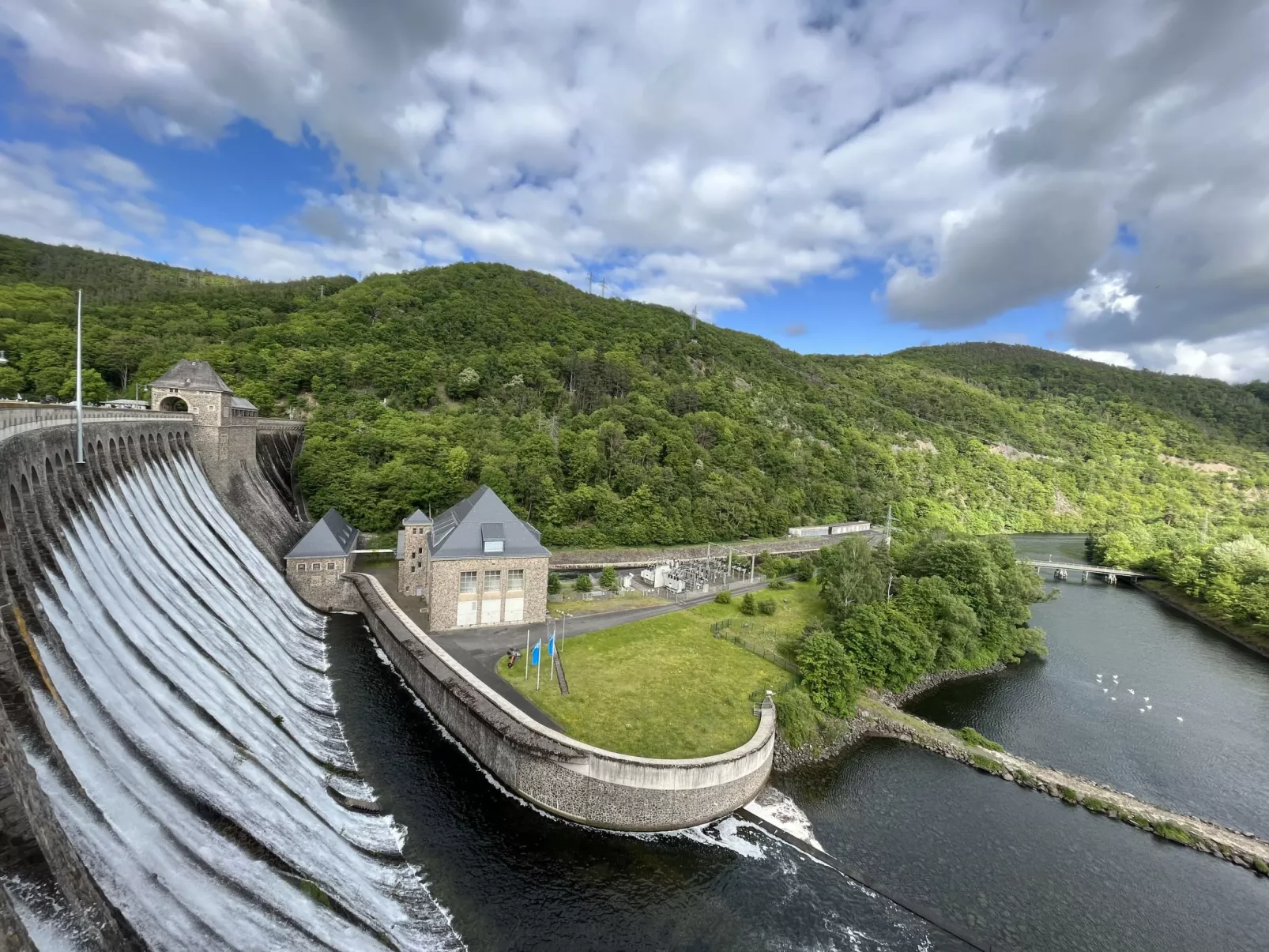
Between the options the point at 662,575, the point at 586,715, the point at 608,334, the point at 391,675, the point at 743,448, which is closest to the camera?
the point at 586,715

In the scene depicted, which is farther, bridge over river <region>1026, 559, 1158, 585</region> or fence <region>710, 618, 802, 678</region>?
bridge over river <region>1026, 559, 1158, 585</region>

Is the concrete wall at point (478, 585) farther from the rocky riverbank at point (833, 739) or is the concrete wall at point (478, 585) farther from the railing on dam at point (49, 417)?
the railing on dam at point (49, 417)

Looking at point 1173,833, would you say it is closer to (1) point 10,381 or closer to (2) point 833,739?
(2) point 833,739

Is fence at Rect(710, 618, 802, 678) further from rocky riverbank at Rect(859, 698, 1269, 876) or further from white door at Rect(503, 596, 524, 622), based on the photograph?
white door at Rect(503, 596, 524, 622)

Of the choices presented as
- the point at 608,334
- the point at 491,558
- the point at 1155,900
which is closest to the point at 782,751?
the point at 1155,900

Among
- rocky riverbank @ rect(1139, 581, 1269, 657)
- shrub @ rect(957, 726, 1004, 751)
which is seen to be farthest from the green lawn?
rocky riverbank @ rect(1139, 581, 1269, 657)

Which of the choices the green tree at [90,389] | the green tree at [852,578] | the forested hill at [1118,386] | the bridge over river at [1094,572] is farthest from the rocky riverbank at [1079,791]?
the forested hill at [1118,386]

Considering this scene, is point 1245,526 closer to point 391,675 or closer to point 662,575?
point 662,575
